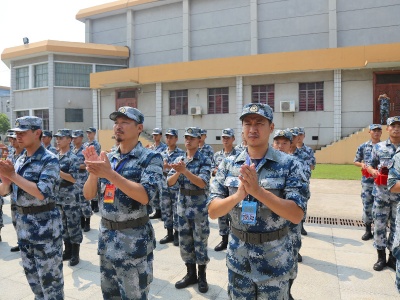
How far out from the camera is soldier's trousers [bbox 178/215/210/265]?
399 centimetres

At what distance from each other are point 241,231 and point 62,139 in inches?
159

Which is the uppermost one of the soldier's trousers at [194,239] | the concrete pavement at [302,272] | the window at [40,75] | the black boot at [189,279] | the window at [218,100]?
the window at [40,75]

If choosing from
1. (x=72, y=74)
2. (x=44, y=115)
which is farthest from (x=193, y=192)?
(x=44, y=115)

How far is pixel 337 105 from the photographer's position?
17594mm

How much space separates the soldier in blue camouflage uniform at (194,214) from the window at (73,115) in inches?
911

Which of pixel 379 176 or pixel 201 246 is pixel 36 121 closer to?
pixel 201 246

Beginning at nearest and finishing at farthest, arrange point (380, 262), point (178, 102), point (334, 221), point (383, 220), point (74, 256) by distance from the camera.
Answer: point (380, 262) < point (383, 220) < point (74, 256) < point (334, 221) < point (178, 102)

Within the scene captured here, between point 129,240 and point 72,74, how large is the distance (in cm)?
2514

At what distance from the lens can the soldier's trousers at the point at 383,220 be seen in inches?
176

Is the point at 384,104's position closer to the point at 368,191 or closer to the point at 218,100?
the point at 218,100

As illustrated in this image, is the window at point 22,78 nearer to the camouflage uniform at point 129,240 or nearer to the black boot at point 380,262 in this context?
the camouflage uniform at point 129,240

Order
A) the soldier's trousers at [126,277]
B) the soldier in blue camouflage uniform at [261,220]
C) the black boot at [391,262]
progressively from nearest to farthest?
the soldier in blue camouflage uniform at [261,220] < the soldier's trousers at [126,277] < the black boot at [391,262]

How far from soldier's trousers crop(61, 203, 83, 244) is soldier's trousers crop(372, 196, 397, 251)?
4587 millimetres

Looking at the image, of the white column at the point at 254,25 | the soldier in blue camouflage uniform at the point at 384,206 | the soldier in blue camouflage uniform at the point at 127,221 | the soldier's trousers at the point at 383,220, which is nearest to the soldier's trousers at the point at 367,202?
the soldier in blue camouflage uniform at the point at 384,206
